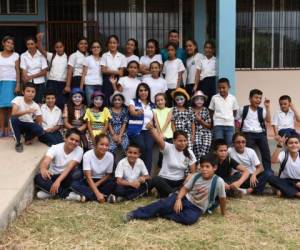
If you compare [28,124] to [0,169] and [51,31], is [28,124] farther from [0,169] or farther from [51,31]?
[51,31]

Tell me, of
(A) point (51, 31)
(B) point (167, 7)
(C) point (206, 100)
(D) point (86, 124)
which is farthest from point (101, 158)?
(B) point (167, 7)

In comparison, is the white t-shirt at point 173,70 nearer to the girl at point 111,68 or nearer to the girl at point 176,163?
the girl at point 111,68

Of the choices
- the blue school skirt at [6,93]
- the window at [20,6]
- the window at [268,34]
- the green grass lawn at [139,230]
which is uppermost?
the window at [20,6]

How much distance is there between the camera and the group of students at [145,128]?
5992 millimetres

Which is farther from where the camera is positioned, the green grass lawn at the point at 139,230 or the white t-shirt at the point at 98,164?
the white t-shirt at the point at 98,164

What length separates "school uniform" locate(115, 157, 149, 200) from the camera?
599 centimetres

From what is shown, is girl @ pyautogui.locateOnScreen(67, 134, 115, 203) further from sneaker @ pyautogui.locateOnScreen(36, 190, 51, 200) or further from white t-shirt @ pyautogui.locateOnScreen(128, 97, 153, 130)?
white t-shirt @ pyautogui.locateOnScreen(128, 97, 153, 130)

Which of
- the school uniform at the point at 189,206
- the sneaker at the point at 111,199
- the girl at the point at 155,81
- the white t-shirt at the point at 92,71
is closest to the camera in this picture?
the school uniform at the point at 189,206

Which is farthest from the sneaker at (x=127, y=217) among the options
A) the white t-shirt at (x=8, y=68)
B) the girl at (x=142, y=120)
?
the white t-shirt at (x=8, y=68)

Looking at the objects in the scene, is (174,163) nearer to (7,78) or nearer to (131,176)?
(131,176)

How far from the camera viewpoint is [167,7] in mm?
10406

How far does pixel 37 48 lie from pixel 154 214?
387 cm

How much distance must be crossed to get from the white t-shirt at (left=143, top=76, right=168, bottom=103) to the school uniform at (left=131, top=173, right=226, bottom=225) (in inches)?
88.9

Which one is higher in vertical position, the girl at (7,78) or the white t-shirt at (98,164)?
the girl at (7,78)
